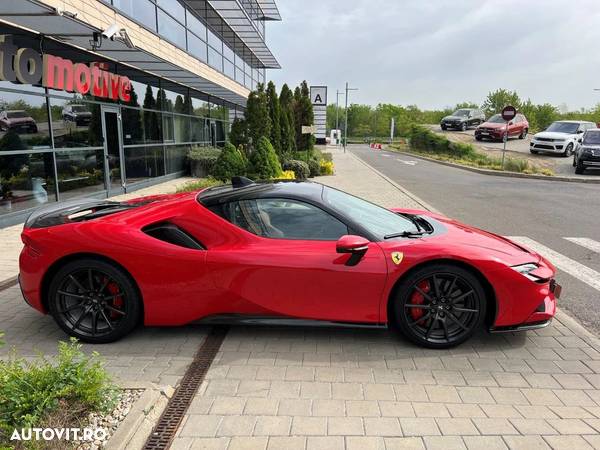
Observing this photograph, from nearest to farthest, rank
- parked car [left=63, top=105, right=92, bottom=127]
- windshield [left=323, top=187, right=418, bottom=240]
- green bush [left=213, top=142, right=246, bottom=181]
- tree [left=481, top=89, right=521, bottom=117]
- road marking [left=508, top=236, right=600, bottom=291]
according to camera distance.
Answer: windshield [left=323, top=187, right=418, bottom=240]
road marking [left=508, top=236, right=600, bottom=291]
parked car [left=63, top=105, right=92, bottom=127]
green bush [left=213, top=142, right=246, bottom=181]
tree [left=481, top=89, right=521, bottom=117]

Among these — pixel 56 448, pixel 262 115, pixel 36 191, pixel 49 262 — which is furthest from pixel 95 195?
pixel 56 448

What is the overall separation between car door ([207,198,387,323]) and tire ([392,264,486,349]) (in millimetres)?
250

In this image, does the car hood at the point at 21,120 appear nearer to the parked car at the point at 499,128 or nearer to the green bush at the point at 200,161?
the green bush at the point at 200,161

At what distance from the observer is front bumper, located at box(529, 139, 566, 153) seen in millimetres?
25156

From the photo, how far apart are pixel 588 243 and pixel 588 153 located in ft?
46.9

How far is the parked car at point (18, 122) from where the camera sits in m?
8.44

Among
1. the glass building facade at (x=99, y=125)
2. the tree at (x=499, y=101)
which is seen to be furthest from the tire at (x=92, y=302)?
the tree at (x=499, y=101)

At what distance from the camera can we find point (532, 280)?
3.62 metres

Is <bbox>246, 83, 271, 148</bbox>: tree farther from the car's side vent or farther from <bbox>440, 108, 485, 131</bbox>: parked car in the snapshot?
<bbox>440, 108, 485, 131</bbox>: parked car

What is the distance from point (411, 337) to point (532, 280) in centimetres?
105

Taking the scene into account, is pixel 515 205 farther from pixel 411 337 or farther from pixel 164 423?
pixel 164 423

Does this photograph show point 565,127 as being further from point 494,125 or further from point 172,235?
point 172,235
